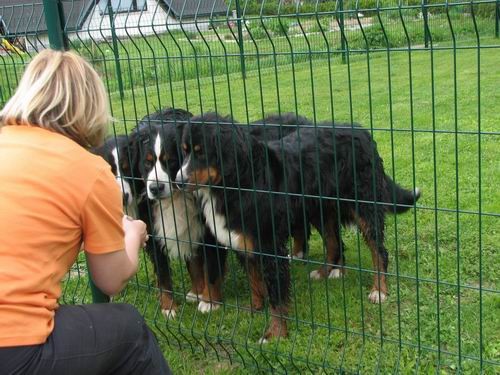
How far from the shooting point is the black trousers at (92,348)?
209 cm

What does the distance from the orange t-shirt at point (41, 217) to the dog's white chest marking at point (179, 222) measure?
1666mm

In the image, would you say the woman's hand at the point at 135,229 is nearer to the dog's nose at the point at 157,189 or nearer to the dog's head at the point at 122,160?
the dog's nose at the point at 157,189

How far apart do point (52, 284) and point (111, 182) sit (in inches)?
16.4

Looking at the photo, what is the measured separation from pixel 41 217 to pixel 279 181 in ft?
6.15

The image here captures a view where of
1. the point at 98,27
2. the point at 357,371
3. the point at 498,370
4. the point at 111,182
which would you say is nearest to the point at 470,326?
the point at 498,370

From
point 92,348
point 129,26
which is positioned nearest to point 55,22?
point 129,26

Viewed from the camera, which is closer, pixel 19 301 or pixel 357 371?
pixel 19 301

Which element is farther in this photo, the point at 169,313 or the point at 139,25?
the point at 169,313

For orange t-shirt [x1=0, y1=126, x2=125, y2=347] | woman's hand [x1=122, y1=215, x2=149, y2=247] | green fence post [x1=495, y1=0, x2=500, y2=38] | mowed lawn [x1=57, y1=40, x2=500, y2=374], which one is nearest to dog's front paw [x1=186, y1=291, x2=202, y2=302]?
mowed lawn [x1=57, y1=40, x2=500, y2=374]

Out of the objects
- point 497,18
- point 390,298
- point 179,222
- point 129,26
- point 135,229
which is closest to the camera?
point 497,18

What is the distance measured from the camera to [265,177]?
366cm

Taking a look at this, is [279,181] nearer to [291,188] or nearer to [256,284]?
[291,188]

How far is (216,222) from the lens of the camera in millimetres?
3816

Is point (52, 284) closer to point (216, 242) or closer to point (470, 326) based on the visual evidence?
point (216, 242)
